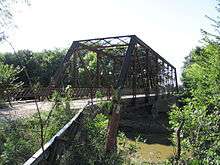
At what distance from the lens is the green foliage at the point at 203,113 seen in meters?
6.48

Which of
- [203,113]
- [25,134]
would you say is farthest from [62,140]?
[203,113]

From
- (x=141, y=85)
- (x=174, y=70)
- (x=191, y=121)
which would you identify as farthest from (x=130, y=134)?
(x=191, y=121)

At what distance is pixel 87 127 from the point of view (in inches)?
307

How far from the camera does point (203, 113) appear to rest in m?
6.86

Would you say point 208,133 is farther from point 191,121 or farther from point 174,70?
point 174,70

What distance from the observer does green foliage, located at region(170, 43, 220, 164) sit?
6.48m

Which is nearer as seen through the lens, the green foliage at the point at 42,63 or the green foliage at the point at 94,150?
the green foliage at the point at 94,150

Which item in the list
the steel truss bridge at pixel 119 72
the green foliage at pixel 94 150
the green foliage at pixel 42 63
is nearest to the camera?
the green foliage at pixel 94 150

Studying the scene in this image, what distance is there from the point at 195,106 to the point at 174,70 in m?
44.4

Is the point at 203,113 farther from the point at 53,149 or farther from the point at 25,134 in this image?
the point at 25,134

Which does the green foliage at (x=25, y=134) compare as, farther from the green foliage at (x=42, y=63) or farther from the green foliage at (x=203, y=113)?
the green foliage at (x=42, y=63)

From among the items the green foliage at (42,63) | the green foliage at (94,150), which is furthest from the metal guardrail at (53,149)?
the green foliage at (42,63)

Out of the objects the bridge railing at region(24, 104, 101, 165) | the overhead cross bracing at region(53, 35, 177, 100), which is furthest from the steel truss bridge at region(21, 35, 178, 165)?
the bridge railing at region(24, 104, 101, 165)

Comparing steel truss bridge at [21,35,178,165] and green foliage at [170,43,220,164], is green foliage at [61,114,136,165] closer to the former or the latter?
green foliage at [170,43,220,164]
